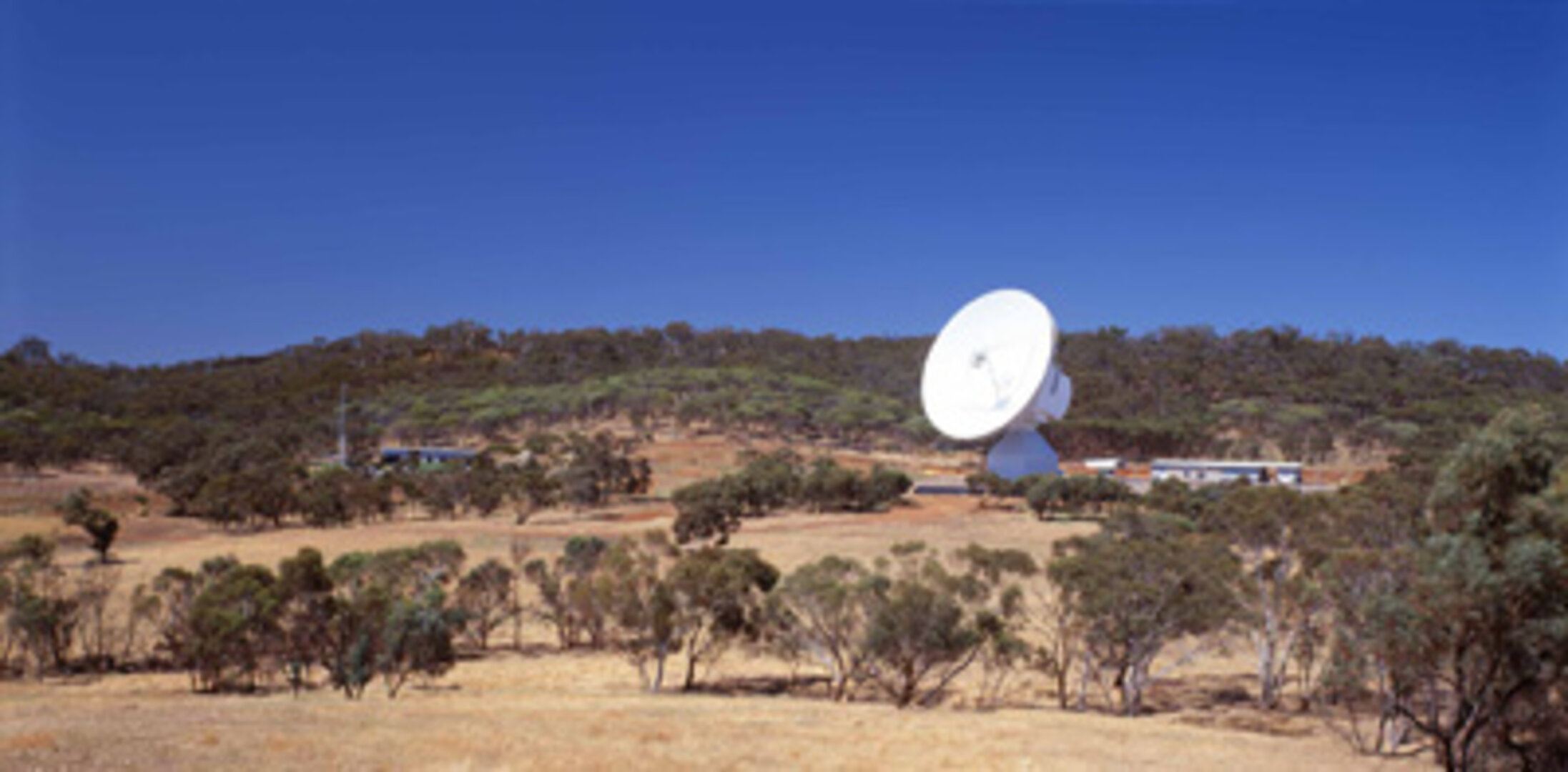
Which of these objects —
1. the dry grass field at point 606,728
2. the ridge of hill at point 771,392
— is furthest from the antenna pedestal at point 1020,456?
the dry grass field at point 606,728

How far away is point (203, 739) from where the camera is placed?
13.7 m

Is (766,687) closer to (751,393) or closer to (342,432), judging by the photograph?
(342,432)

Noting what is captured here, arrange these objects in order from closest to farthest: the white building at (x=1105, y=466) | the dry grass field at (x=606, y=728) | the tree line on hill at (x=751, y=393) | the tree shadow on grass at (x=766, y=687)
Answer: the dry grass field at (x=606, y=728), the tree shadow on grass at (x=766, y=687), the white building at (x=1105, y=466), the tree line on hill at (x=751, y=393)

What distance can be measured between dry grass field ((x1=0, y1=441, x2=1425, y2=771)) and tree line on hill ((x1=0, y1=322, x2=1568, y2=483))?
44.8m

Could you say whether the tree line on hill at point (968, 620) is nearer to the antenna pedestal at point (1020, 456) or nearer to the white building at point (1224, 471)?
the antenna pedestal at point (1020, 456)

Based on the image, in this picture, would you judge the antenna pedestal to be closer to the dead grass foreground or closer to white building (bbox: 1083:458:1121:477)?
white building (bbox: 1083:458:1121:477)

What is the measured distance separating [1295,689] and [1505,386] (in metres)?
128

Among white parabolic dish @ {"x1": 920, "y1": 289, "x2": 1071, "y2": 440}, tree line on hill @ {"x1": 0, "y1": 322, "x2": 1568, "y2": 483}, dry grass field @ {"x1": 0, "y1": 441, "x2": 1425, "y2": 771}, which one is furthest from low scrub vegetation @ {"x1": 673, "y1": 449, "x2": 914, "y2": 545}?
tree line on hill @ {"x1": 0, "y1": 322, "x2": 1568, "y2": 483}

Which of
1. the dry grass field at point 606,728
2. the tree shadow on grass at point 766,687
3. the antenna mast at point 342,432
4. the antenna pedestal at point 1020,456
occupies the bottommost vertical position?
the tree shadow on grass at point 766,687

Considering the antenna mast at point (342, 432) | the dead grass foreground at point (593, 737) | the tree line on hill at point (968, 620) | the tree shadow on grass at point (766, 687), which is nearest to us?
the dead grass foreground at point (593, 737)

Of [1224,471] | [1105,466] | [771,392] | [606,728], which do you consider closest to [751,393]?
[771,392]

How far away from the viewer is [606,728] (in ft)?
53.6

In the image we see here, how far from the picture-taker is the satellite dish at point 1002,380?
181 ft

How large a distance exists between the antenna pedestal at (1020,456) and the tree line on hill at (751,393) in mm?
19892
